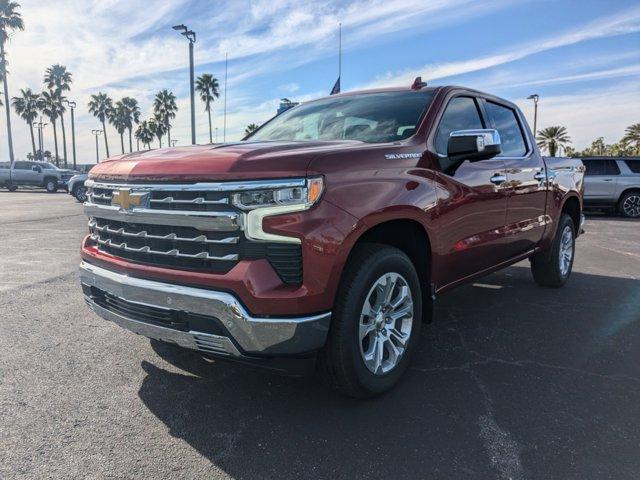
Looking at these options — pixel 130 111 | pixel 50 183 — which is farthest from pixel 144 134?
pixel 50 183

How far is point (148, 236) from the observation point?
9.16 ft

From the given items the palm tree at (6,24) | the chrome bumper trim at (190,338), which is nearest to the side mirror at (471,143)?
the chrome bumper trim at (190,338)

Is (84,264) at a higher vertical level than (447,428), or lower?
higher

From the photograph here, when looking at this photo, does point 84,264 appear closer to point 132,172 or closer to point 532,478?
point 132,172

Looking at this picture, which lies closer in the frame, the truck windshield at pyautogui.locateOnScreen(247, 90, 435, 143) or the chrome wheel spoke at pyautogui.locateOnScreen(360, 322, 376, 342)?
the chrome wheel spoke at pyautogui.locateOnScreen(360, 322, 376, 342)

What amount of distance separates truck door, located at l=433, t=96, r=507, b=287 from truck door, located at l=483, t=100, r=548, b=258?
0.62 feet

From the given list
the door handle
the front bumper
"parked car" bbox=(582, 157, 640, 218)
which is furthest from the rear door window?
the front bumper

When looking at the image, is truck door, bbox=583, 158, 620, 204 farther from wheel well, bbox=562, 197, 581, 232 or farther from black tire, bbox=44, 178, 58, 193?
black tire, bbox=44, 178, 58, 193

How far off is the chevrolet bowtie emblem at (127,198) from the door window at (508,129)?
3.11 meters

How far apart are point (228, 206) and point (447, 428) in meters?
1.64

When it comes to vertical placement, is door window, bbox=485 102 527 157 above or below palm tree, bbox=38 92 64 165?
below

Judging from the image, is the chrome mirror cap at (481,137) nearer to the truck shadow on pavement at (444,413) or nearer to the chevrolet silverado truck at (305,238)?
the chevrolet silverado truck at (305,238)

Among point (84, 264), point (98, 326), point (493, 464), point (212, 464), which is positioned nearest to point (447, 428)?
point (493, 464)

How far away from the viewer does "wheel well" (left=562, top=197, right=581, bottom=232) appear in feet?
19.7
